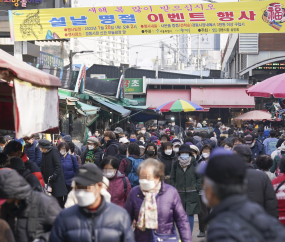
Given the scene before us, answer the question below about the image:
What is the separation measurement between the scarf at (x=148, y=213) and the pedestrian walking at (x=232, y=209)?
6.00ft

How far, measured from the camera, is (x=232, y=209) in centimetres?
214

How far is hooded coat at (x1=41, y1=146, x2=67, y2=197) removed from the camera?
301 inches

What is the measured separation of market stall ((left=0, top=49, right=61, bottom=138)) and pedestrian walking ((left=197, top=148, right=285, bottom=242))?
225 centimetres

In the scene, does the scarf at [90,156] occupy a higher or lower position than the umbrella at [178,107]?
lower

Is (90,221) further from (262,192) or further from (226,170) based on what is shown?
(262,192)

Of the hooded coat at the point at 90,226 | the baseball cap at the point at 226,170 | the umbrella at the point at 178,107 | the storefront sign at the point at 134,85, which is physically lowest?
the hooded coat at the point at 90,226

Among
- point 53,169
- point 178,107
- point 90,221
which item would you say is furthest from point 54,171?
point 178,107

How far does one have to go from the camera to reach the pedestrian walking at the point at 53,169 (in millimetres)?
7641

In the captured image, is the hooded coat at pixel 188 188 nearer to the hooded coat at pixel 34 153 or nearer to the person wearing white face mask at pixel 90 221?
the hooded coat at pixel 34 153

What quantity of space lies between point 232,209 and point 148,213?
6.75ft

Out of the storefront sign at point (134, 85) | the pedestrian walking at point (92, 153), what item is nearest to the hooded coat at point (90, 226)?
the pedestrian walking at point (92, 153)

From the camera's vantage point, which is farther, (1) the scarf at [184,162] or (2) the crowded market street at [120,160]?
(1) the scarf at [184,162]

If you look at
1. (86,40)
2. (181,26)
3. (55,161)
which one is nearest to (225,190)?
(55,161)

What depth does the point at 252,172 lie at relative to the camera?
4777mm
